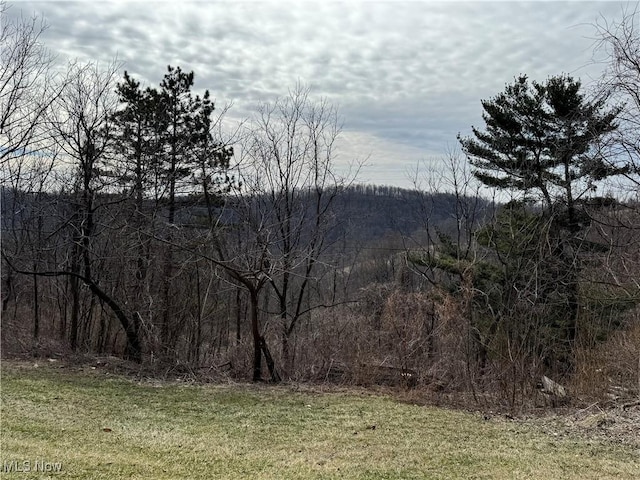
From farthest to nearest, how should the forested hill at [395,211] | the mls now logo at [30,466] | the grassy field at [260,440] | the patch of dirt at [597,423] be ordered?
1. the forested hill at [395,211]
2. the patch of dirt at [597,423]
3. the grassy field at [260,440]
4. the mls now logo at [30,466]

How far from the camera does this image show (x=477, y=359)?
8023mm

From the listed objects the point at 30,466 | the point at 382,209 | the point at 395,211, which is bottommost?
the point at 30,466

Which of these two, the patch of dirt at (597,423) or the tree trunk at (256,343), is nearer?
the patch of dirt at (597,423)

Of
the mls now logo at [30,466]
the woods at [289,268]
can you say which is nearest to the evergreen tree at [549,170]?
the woods at [289,268]

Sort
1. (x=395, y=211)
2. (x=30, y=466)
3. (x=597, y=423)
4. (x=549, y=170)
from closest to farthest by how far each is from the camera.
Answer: (x=30, y=466) → (x=597, y=423) → (x=549, y=170) → (x=395, y=211)

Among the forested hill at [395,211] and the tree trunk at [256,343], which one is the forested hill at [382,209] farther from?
the tree trunk at [256,343]

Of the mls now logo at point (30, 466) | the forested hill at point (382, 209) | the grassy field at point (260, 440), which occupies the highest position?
the forested hill at point (382, 209)

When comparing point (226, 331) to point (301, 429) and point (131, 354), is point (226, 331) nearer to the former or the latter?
point (131, 354)

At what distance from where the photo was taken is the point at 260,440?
15.7 ft

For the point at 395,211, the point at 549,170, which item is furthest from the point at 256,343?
the point at 395,211

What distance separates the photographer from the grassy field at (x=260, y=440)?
12.7ft

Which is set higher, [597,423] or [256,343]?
[256,343]

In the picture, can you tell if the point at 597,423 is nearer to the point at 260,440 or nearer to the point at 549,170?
the point at 260,440

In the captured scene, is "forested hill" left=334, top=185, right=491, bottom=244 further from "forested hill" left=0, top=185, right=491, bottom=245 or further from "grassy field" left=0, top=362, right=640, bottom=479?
"grassy field" left=0, top=362, right=640, bottom=479
